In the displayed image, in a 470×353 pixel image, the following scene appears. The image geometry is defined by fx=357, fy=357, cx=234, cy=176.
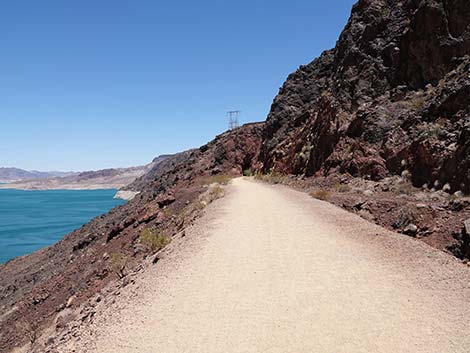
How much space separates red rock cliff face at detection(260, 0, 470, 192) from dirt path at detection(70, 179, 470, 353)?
5318 millimetres

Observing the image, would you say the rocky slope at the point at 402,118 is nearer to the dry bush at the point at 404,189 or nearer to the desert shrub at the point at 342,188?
the dry bush at the point at 404,189

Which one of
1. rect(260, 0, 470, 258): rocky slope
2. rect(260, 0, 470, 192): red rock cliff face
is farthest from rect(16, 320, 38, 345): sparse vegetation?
rect(260, 0, 470, 192): red rock cliff face

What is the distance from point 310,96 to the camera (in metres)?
36.6

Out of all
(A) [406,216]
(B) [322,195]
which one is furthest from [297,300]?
(B) [322,195]

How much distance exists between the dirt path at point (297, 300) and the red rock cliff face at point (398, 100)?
17.4 feet

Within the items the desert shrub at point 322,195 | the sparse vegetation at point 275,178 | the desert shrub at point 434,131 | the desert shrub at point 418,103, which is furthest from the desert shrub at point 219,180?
the desert shrub at point 434,131

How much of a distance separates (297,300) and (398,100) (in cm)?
1580

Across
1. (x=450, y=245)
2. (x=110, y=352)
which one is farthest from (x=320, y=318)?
(x=450, y=245)

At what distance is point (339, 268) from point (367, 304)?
140 centimetres

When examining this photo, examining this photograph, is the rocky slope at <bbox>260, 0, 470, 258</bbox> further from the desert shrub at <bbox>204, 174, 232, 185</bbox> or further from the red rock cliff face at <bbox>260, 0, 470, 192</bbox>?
the desert shrub at <bbox>204, 174, 232, 185</bbox>

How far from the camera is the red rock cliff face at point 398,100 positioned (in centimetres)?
1277

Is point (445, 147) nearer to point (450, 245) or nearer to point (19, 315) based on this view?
point (450, 245)

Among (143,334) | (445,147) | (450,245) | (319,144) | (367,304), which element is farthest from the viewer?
(319,144)

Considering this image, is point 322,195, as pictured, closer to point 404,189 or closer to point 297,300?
point 404,189
